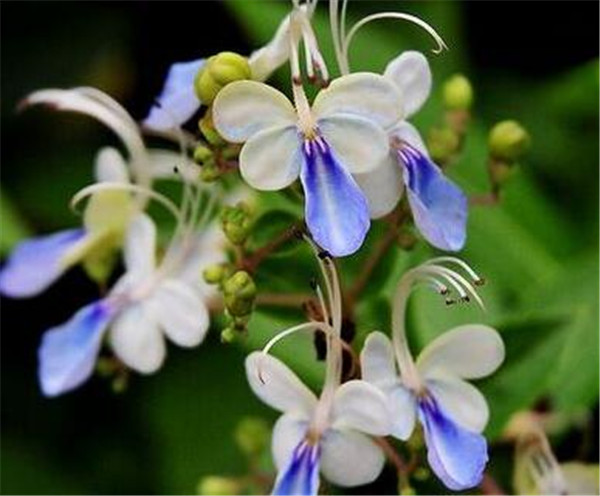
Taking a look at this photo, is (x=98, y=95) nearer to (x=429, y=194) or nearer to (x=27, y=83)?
(x=429, y=194)

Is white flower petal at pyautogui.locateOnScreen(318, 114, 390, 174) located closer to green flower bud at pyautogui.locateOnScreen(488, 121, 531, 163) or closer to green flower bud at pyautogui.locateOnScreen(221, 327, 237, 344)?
green flower bud at pyautogui.locateOnScreen(221, 327, 237, 344)

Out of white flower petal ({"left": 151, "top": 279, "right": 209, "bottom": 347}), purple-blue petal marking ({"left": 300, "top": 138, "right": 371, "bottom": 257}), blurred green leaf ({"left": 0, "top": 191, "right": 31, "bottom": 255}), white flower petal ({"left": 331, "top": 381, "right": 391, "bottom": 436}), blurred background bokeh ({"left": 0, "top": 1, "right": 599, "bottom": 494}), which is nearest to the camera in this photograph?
purple-blue petal marking ({"left": 300, "top": 138, "right": 371, "bottom": 257})

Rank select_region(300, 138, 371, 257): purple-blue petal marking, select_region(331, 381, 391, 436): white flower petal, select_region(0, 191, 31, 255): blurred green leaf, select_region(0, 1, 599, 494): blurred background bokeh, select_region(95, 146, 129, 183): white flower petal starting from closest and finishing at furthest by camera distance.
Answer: select_region(300, 138, 371, 257): purple-blue petal marking < select_region(331, 381, 391, 436): white flower petal < select_region(95, 146, 129, 183): white flower petal < select_region(0, 1, 599, 494): blurred background bokeh < select_region(0, 191, 31, 255): blurred green leaf

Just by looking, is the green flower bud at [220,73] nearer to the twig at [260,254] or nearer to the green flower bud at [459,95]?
the twig at [260,254]

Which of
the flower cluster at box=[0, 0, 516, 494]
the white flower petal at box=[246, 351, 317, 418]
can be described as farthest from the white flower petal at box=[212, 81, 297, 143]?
the white flower petal at box=[246, 351, 317, 418]

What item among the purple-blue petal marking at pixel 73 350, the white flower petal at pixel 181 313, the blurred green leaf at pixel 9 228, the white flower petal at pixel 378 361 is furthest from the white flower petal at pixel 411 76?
the blurred green leaf at pixel 9 228

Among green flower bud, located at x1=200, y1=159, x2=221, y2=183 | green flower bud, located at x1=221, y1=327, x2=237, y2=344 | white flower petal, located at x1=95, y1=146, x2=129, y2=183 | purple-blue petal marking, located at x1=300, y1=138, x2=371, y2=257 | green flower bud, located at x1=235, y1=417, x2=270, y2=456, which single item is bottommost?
green flower bud, located at x1=235, y1=417, x2=270, y2=456

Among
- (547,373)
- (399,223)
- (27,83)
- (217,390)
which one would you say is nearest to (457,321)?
(547,373)
